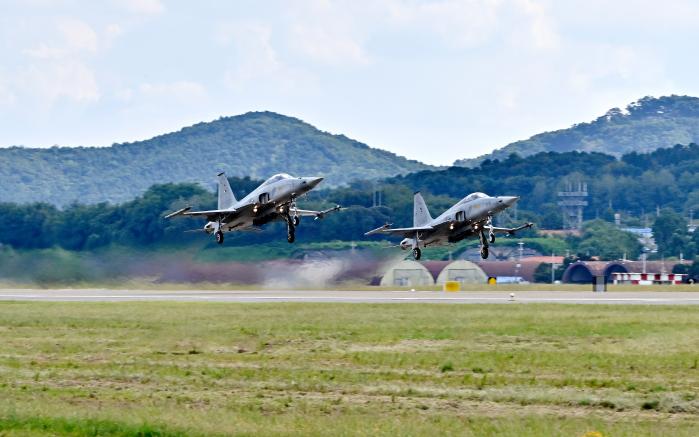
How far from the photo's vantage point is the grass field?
832 inches

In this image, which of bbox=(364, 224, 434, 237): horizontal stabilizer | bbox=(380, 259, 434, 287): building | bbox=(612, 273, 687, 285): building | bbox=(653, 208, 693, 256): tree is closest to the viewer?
bbox=(364, 224, 434, 237): horizontal stabilizer

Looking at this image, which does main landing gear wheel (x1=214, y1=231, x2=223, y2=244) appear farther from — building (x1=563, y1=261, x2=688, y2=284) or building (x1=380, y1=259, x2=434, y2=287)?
building (x1=563, y1=261, x2=688, y2=284)

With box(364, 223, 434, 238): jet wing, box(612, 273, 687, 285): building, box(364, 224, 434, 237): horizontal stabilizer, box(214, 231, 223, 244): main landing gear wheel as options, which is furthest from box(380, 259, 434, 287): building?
box(214, 231, 223, 244): main landing gear wheel

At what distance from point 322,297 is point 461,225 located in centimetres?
1120

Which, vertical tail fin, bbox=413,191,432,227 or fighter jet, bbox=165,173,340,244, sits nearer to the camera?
fighter jet, bbox=165,173,340,244

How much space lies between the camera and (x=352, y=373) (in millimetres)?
27938

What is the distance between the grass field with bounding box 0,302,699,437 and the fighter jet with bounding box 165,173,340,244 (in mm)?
13426

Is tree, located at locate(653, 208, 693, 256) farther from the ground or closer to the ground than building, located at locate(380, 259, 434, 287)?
farther from the ground

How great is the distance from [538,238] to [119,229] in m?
75.6

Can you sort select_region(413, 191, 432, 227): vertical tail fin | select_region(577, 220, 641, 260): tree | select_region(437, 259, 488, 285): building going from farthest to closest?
select_region(577, 220, 641, 260): tree < select_region(437, 259, 488, 285): building < select_region(413, 191, 432, 227): vertical tail fin

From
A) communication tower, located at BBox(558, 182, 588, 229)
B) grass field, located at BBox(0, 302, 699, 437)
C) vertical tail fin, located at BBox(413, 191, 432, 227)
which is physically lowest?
grass field, located at BBox(0, 302, 699, 437)

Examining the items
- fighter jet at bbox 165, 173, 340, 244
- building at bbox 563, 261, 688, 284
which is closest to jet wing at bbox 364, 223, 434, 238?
fighter jet at bbox 165, 173, 340, 244

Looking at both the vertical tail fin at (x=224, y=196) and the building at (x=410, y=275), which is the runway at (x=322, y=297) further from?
the building at (x=410, y=275)

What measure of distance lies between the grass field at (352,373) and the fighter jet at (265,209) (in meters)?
13.4
